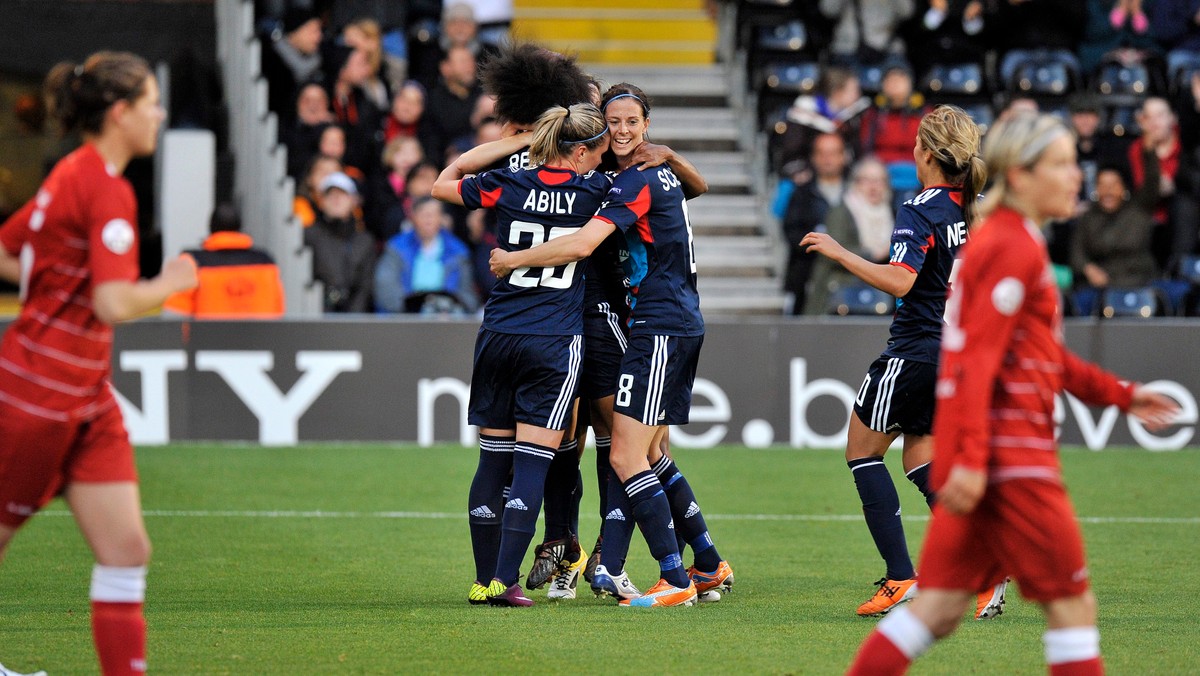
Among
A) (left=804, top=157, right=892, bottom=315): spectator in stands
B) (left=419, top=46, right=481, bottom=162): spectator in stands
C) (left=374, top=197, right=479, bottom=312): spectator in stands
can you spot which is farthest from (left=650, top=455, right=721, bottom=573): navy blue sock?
(left=419, top=46, right=481, bottom=162): spectator in stands

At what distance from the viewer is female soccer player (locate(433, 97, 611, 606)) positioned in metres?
6.36

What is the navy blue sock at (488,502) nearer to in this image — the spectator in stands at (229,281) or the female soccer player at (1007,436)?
the female soccer player at (1007,436)

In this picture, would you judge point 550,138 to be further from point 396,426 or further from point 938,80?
point 938,80

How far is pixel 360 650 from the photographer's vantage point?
18.1 ft

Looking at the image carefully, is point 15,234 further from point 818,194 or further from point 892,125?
point 892,125

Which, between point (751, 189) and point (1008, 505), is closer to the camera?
point (1008, 505)

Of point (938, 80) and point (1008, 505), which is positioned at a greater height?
point (938, 80)

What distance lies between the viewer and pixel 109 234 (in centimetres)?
415

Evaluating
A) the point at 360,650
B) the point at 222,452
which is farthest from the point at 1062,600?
the point at 222,452

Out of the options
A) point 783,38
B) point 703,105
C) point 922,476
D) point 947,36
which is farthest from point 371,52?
point 922,476

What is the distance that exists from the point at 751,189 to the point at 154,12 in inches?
268

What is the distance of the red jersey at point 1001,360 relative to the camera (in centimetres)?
388

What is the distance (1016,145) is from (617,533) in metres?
3.07

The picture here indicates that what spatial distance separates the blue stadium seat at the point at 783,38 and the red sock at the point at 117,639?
1383 centimetres
